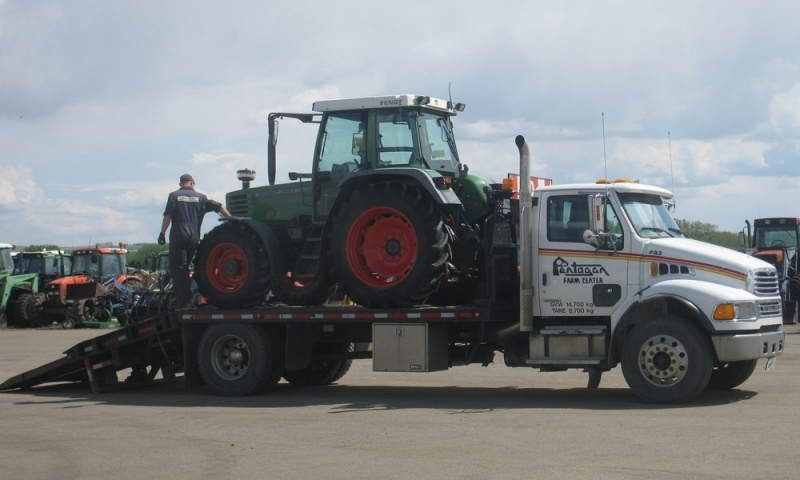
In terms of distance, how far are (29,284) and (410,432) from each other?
89.6 ft

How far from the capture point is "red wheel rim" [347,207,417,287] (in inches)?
492

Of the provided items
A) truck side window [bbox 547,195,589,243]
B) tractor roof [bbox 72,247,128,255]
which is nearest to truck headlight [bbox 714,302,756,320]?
truck side window [bbox 547,195,589,243]

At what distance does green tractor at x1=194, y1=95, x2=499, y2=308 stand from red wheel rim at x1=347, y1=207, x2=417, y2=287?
0.01 meters

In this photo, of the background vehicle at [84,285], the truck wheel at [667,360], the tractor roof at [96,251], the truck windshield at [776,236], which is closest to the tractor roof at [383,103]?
the truck wheel at [667,360]

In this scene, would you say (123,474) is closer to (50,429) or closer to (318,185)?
(50,429)

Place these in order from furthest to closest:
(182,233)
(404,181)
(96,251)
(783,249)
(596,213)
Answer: (96,251)
(783,249)
(182,233)
(404,181)
(596,213)

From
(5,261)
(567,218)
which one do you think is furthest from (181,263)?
(5,261)

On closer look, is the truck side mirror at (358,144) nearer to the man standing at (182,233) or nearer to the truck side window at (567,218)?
the man standing at (182,233)

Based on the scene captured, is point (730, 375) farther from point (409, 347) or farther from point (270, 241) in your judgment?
point (270, 241)

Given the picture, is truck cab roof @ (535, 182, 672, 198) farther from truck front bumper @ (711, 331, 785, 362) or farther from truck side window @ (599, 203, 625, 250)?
truck front bumper @ (711, 331, 785, 362)

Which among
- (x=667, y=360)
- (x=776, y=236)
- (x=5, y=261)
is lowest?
(x=667, y=360)

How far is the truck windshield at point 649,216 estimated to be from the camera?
473 inches

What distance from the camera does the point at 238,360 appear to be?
44.8 ft

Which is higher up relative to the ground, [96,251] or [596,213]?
[96,251]
